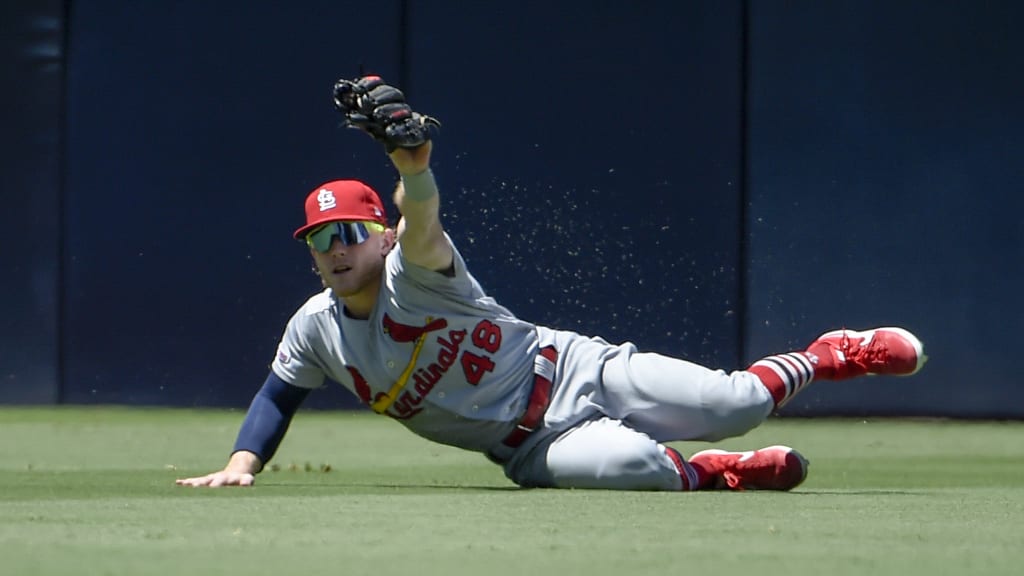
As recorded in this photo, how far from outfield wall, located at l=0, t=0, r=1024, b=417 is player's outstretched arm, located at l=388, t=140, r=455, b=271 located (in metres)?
4.78

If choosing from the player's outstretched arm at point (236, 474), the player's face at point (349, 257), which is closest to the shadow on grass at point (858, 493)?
the player's face at point (349, 257)

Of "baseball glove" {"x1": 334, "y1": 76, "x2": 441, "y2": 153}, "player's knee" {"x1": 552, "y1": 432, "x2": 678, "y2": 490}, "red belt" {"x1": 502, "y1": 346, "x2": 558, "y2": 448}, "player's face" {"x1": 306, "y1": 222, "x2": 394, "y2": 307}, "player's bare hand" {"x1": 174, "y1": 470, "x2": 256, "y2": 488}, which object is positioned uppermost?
"baseball glove" {"x1": 334, "y1": 76, "x2": 441, "y2": 153}

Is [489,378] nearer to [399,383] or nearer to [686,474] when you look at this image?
[399,383]

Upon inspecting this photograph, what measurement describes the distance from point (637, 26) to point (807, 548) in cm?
633

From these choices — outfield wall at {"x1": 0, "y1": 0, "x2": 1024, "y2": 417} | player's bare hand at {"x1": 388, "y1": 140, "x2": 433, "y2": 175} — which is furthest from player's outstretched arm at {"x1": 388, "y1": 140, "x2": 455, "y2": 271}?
outfield wall at {"x1": 0, "y1": 0, "x2": 1024, "y2": 417}

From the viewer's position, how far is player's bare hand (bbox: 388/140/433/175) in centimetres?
450

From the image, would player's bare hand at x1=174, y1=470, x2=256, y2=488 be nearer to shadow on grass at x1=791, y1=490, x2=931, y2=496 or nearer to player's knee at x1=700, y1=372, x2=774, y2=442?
player's knee at x1=700, y1=372, x2=774, y2=442

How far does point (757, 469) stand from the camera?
199 inches

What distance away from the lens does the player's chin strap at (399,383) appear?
487cm

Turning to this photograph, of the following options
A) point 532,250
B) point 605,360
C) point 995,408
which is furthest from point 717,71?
point 605,360

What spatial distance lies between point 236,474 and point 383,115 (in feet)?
3.92

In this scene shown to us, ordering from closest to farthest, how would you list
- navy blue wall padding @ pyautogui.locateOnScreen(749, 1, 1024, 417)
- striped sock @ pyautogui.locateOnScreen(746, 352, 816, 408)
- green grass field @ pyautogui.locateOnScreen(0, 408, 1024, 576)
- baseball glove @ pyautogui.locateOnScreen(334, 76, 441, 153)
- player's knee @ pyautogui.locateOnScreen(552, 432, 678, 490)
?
1. green grass field @ pyautogui.locateOnScreen(0, 408, 1024, 576)
2. baseball glove @ pyautogui.locateOnScreen(334, 76, 441, 153)
3. player's knee @ pyautogui.locateOnScreen(552, 432, 678, 490)
4. striped sock @ pyautogui.locateOnScreen(746, 352, 816, 408)
5. navy blue wall padding @ pyautogui.locateOnScreen(749, 1, 1024, 417)

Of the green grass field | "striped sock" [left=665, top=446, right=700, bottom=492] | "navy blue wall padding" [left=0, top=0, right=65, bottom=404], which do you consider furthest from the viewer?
"navy blue wall padding" [left=0, top=0, right=65, bottom=404]

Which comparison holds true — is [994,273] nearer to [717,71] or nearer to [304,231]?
[717,71]
